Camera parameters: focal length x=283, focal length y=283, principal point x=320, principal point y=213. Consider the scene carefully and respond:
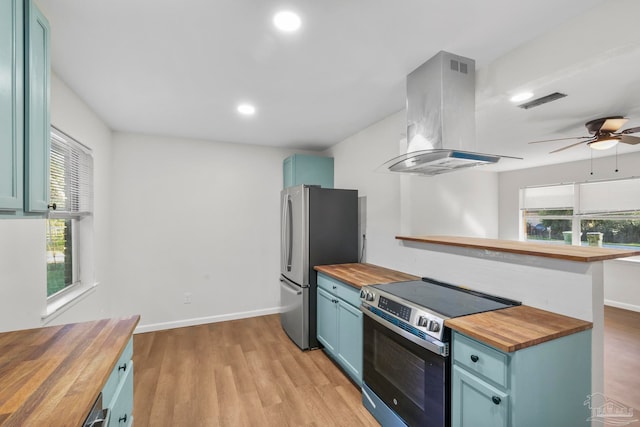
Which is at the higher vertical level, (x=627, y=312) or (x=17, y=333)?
(x=17, y=333)

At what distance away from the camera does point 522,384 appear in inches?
49.5

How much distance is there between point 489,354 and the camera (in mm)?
1325

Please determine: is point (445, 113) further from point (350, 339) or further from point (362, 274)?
point (350, 339)

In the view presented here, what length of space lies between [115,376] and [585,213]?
6.83 meters

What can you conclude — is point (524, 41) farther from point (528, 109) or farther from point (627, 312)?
point (627, 312)

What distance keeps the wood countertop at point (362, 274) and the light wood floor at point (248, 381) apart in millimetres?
902

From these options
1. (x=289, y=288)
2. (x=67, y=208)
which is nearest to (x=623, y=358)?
(x=289, y=288)

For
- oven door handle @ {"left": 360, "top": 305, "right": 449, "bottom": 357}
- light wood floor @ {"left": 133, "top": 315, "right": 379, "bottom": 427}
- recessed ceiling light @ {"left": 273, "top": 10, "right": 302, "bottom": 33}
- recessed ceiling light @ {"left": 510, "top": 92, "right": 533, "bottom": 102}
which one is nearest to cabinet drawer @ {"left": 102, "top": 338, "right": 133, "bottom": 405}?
light wood floor @ {"left": 133, "top": 315, "right": 379, "bottom": 427}

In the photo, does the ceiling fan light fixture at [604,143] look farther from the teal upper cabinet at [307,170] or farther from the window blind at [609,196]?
the teal upper cabinet at [307,170]

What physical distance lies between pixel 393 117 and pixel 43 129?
8.64ft

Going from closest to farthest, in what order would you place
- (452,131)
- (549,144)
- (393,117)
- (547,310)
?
(547,310), (452,131), (393,117), (549,144)

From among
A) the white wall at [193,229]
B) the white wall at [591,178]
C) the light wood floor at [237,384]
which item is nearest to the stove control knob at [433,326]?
the light wood floor at [237,384]

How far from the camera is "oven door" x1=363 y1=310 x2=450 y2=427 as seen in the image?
1519 millimetres

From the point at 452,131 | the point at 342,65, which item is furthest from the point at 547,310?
the point at 342,65
